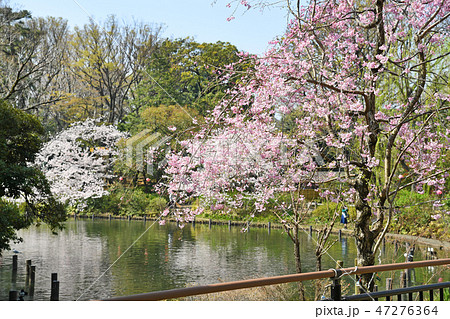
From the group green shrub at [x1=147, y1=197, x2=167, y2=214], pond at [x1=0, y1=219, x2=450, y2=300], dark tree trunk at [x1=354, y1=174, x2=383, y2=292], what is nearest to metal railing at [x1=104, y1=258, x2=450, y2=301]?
dark tree trunk at [x1=354, y1=174, x2=383, y2=292]

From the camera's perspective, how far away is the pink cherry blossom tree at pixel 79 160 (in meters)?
23.5

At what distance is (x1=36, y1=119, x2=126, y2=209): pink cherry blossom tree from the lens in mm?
23500

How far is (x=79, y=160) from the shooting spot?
79.0 ft

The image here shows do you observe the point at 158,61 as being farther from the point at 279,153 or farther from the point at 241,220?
the point at 279,153

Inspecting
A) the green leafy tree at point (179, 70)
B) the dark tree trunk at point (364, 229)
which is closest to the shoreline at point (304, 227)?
the dark tree trunk at point (364, 229)

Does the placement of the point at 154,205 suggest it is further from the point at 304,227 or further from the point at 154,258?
the point at 154,258

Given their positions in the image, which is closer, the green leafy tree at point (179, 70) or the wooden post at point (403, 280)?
the wooden post at point (403, 280)

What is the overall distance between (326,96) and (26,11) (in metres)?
23.4

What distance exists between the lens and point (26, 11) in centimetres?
2464

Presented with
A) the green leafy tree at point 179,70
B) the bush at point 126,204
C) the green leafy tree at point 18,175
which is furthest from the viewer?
the green leafy tree at point 179,70

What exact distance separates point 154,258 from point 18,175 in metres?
5.65

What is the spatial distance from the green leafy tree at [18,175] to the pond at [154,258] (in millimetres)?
1682

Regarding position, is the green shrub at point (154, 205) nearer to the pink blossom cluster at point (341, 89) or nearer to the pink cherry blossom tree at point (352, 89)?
the pink blossom cluster at point (341, 89)
